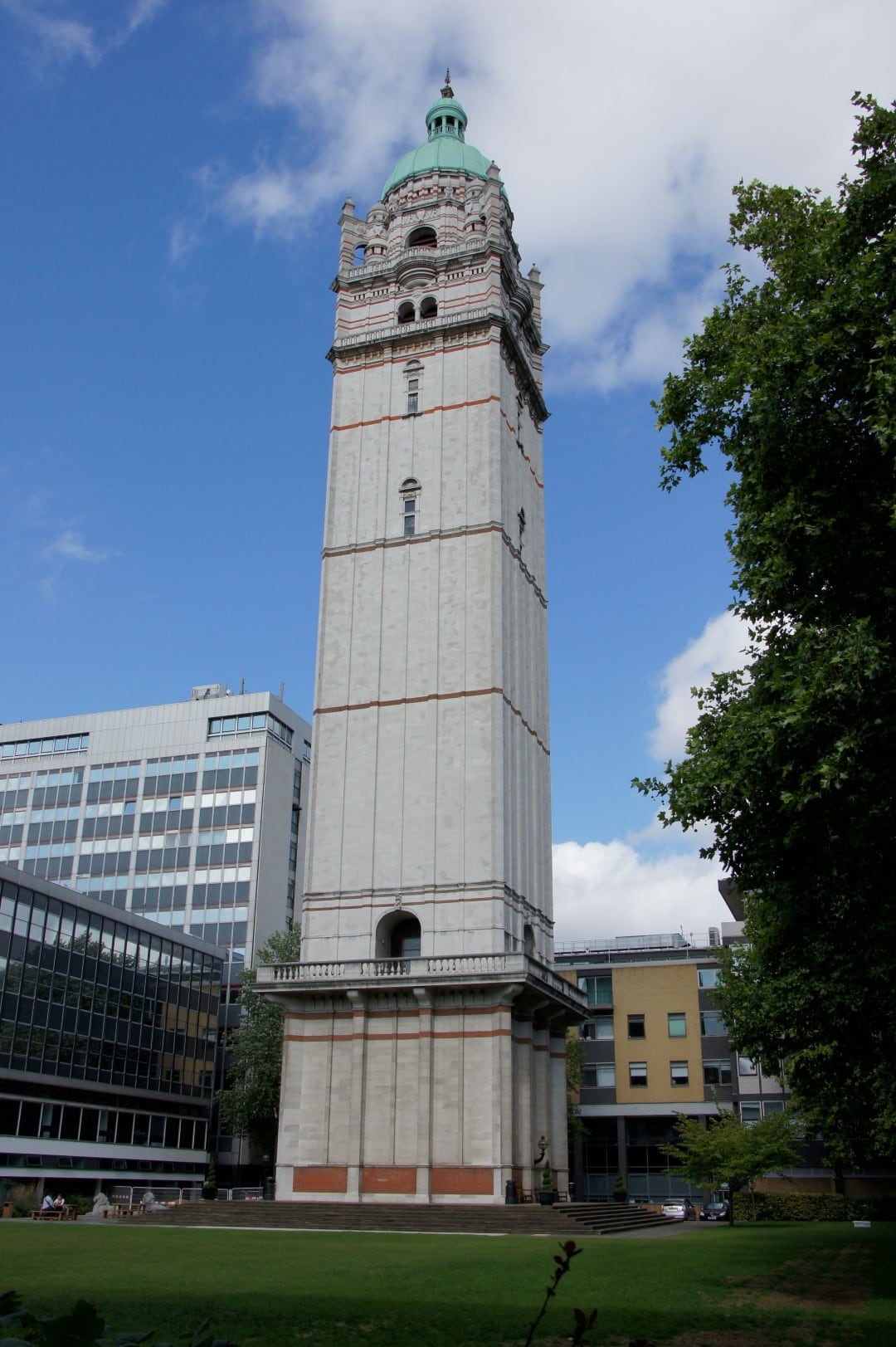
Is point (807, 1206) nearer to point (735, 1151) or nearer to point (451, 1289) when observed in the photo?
point (735, 1151)

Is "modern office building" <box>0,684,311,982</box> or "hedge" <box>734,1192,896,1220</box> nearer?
"hedge" <box>734,1192,896,1220</box>

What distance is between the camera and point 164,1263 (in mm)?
21094

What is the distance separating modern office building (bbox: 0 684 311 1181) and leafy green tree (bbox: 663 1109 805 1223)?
36.8 meters

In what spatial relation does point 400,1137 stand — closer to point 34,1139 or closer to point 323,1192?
point 323,1192

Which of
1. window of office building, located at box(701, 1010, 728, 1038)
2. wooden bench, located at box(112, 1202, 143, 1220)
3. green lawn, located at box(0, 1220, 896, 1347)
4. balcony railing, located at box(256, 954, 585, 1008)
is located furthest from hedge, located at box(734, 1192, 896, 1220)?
green lawn, located at box(0, 1220, 896, 1347)

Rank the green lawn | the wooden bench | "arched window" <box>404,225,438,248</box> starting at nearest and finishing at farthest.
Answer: the green lawn
the wooden bench
"arched window" <box>404,225,438,248</box>

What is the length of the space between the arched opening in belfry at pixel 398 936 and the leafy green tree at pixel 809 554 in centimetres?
2814

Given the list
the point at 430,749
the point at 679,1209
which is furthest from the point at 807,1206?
the point at 430,749

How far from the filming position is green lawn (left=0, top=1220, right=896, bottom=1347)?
1416 cm

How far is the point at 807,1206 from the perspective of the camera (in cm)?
5591

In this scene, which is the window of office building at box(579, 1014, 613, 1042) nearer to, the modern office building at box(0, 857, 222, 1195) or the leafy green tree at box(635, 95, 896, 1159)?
the modern office building at box(0, 857, 222, 1195)

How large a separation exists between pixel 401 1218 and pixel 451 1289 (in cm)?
2198

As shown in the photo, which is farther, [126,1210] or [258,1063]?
[258,1063]

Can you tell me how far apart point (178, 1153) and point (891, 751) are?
60218 millimetres
